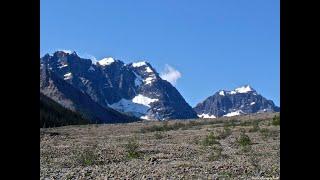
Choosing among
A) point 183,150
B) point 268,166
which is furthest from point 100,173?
point 183,150

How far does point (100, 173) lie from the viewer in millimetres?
15148
